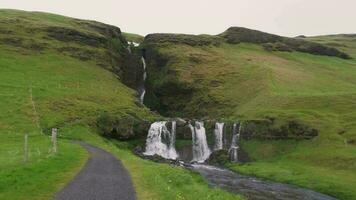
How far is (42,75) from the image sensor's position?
14562 centimetres

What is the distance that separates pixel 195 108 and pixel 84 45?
5394cm

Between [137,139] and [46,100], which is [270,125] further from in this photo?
[46,100]

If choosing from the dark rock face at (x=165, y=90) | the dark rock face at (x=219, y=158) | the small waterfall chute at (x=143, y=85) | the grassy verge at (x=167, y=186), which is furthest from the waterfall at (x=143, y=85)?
the grassy verge at (x=167, y=186)

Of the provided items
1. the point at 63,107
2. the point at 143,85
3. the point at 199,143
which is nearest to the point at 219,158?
the point at 199,143

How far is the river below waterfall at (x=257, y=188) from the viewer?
60.7 meters

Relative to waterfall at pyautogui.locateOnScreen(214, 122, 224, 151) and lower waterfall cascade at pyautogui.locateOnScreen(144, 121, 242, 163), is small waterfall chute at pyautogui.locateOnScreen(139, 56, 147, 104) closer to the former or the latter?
lower waterfall cascade at pyautogui.locateOnScreen(144, 121, 242, 163)

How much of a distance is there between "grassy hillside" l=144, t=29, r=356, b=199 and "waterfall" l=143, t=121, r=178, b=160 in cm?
1555

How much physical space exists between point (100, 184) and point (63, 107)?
77.1 metres

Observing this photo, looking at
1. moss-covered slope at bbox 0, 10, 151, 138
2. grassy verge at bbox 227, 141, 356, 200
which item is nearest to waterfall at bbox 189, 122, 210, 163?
grassy verge at bbox 227, 141, 356, 200

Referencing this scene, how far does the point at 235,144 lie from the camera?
10512 centimetres

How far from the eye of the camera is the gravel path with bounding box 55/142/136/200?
3522 cm

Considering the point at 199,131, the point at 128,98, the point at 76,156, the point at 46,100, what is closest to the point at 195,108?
the point at 128,98

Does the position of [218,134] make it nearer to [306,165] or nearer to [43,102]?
[306,165]

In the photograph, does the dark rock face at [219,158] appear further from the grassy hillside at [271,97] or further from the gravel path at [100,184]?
the gravel path at [100,184]
